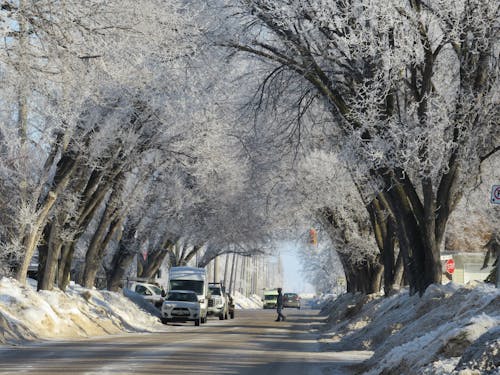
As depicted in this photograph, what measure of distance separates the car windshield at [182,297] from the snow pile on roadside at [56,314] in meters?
4.86

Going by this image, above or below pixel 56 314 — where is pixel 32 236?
above

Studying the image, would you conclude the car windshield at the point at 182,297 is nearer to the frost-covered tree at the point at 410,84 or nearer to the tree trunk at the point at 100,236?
the tree trunk at the point at 100,236

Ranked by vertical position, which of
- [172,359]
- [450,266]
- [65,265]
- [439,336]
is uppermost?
[450,266]

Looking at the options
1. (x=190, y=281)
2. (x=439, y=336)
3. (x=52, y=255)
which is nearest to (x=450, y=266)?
(x=190, y=281)

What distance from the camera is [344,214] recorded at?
45.2 m

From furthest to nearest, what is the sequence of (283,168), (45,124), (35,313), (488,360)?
(283,168) < (45,124) < (35,313) < (488,360)

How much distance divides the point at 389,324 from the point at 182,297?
21833mm

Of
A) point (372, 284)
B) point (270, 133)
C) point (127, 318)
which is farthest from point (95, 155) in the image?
point (372, 284)

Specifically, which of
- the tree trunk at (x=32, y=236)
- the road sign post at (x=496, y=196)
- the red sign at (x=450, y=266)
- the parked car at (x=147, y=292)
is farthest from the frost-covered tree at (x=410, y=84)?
the parked car at (x=147, y=292)

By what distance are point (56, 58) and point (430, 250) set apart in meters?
11.3

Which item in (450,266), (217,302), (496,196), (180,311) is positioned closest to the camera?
(496,196)

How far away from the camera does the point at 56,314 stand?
29.3m

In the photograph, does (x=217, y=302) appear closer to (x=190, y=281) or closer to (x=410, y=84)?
(x=190, y=281)

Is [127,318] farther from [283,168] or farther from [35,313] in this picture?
[35,313]
